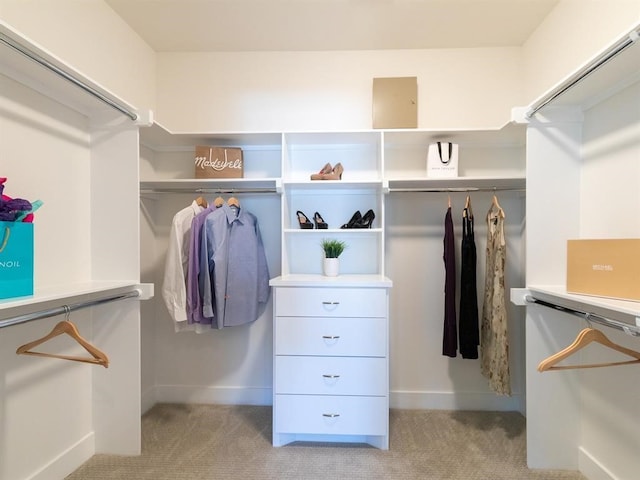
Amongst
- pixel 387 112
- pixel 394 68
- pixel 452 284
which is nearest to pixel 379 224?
pixel 452 284

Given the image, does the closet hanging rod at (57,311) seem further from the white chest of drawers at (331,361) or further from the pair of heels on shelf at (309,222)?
the pair of heels on shelf at (309,222)

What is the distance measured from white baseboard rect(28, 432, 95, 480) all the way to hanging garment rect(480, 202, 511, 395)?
2.33 m

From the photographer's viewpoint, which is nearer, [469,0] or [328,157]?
[469,0]

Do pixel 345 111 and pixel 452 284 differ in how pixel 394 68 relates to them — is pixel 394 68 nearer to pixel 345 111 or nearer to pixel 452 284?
pixel 345 111

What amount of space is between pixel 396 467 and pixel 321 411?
0.48m

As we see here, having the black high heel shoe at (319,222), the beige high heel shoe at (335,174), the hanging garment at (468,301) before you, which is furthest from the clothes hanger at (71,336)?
the hanging garment at (468,301)

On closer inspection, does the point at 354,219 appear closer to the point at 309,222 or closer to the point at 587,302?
the point at 309,222

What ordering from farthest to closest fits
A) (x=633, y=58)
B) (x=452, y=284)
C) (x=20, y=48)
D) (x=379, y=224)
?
(x=379, y=224), (x=452, y=284), (x=633, y=58), (x=20, y=48)

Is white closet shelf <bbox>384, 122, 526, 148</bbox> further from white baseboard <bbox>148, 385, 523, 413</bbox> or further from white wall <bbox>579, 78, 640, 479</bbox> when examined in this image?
white baseboard <bbox>148, 385, 523, 413</bbox>

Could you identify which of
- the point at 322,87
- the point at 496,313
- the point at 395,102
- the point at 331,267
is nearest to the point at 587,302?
the point at 496,313

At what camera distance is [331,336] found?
5.88 ft

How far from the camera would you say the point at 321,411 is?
1.79 meters

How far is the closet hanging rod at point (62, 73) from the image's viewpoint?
1.04 meters

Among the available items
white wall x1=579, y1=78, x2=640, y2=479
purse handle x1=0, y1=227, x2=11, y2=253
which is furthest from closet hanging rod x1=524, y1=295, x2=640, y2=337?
purse handle x1=0, y1=227, x2=11, y2=253
